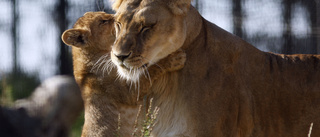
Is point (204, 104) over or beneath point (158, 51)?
beneath

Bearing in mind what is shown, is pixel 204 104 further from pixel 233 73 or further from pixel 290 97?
pixel 290 97

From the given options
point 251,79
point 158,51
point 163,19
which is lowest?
point 251,79

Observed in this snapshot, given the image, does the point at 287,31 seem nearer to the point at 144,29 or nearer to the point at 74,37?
the point at 74,37

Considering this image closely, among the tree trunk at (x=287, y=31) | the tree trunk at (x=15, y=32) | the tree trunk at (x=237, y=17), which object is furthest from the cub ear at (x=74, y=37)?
the tree trunk at (x=287, y=31)

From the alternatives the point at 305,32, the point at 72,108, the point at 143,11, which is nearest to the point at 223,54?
the point at 143,11

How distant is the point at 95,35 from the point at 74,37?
0.17m

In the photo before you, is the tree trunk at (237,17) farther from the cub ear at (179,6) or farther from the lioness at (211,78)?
the cub ear at (179,6)

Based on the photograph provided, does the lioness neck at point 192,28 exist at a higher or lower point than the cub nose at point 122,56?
higher

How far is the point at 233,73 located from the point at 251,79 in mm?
172

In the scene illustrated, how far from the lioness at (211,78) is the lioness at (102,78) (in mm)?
104

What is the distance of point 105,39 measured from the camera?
3.99m

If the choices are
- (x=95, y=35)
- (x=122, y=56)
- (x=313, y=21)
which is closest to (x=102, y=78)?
(x=95, y=35)

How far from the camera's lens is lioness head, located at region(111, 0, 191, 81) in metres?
2.91

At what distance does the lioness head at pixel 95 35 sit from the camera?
3.96 metres
